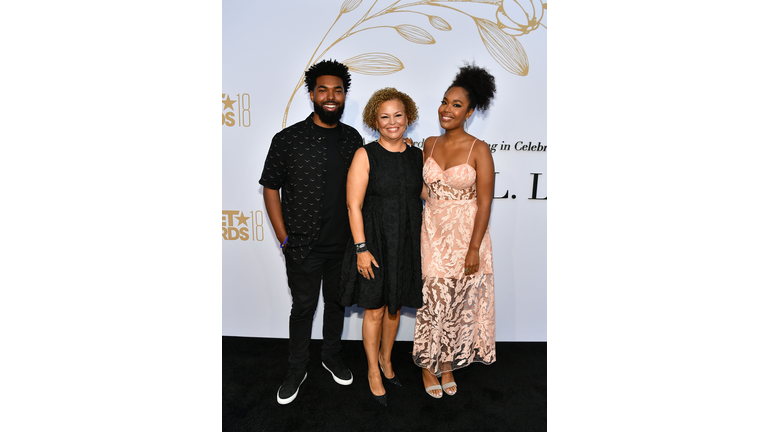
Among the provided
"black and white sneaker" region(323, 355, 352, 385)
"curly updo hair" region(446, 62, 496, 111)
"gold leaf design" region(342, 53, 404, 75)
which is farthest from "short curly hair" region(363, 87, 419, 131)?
"black and white sneaker" region(323, 355, 352, 385)

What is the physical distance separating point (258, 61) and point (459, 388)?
2.93 m

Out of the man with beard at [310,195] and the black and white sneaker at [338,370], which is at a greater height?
the man with beard at [310,195]

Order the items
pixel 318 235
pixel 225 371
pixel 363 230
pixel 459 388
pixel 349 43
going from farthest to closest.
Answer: pixel 349 43, pixel 225 371, pixel 459 388, pixel 318 235, pixel 363 230

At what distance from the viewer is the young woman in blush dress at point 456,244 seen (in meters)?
1.85

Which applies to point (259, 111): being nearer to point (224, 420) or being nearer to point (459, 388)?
point (224, 420)

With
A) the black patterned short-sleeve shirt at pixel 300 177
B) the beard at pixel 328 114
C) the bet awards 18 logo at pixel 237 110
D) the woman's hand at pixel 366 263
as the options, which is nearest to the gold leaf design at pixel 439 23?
the beard at pixel 328 114

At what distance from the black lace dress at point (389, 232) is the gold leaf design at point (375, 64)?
1028mm

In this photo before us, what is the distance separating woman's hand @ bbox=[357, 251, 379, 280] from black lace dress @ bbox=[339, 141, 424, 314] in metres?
0.04

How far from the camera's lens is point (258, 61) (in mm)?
2574

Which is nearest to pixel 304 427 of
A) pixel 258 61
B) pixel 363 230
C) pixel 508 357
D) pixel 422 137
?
pixel 363 230

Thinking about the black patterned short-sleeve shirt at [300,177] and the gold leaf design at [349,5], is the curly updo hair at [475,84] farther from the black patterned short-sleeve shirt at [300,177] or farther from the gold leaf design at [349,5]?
the gold leaf design at [349,5]

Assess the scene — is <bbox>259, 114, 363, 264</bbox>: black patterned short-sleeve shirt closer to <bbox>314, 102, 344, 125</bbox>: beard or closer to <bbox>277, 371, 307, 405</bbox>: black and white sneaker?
<bbox>314, 102, 344, 125</bbox>: beard

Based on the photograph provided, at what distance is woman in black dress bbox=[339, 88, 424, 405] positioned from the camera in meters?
1.75

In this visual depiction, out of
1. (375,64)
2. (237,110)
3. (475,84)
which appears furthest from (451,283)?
(237,110)
